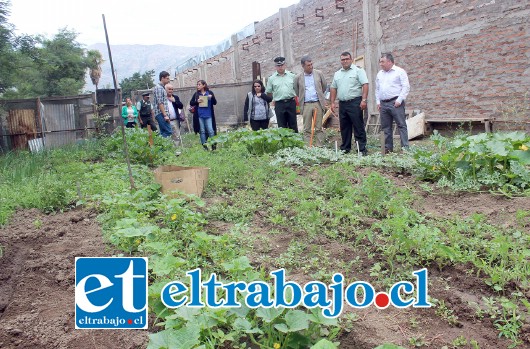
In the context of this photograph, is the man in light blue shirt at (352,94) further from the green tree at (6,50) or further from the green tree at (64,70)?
the green tree at (64,70)

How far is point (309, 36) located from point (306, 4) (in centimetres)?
94

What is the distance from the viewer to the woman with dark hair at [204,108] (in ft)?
29.3

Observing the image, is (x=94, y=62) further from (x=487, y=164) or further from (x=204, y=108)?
(x=487, y=164)

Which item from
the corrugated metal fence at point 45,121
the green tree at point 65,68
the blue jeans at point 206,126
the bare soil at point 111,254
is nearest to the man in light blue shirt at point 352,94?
the blue jeans at point 206,126

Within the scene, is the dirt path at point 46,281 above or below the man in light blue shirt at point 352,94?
below

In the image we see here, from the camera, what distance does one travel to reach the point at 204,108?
29.6 feet

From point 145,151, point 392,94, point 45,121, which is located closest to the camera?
point 392,94

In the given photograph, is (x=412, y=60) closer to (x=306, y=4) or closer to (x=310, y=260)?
(x=306, y=4)

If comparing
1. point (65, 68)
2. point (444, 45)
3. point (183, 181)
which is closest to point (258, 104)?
point (444, 45)

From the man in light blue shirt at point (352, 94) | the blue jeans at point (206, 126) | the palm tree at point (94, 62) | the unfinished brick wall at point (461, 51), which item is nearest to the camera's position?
the man in light blue shirt at point (352, 94)

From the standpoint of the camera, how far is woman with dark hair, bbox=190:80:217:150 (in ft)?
29.3

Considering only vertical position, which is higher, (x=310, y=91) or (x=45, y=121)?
(x=310, y=91)
